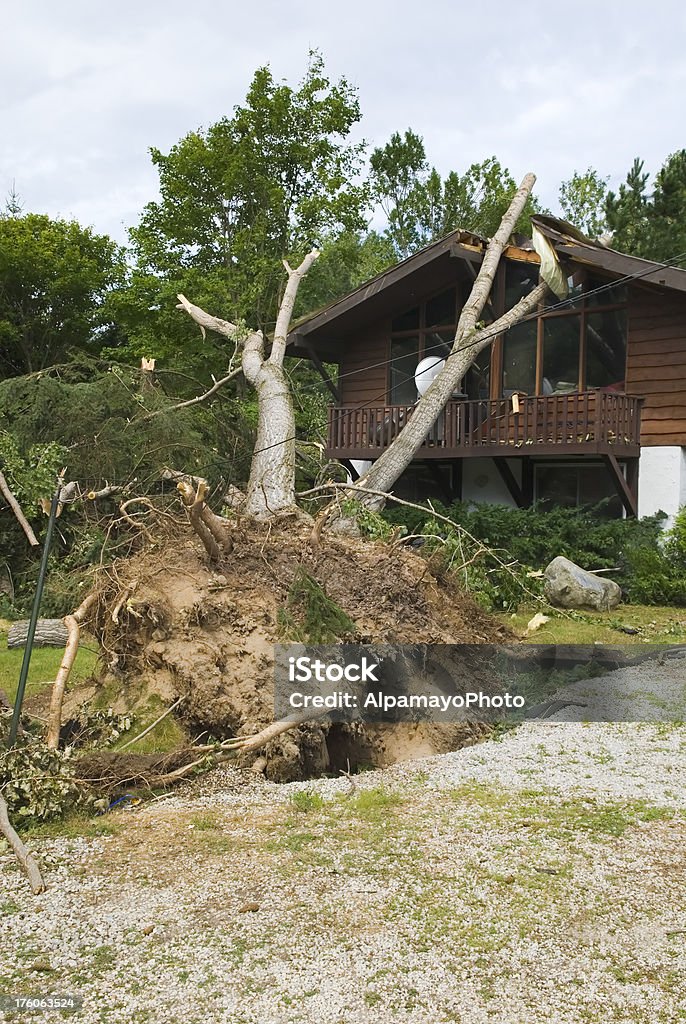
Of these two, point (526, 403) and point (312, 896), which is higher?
point (526, 403)

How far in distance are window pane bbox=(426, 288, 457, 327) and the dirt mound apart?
1133 centimetres

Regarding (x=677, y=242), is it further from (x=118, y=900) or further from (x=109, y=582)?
(x=118, y=900)

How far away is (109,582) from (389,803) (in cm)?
288

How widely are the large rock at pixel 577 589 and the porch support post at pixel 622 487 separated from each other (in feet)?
7.09

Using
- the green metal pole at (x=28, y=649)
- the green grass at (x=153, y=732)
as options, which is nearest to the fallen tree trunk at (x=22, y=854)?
the green metal pole at (x=28, y=649)

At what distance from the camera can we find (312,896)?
407cm

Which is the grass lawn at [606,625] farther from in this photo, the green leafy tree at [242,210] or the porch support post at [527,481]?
the green leafy tree at [242,210]

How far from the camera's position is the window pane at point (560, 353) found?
53.6ft

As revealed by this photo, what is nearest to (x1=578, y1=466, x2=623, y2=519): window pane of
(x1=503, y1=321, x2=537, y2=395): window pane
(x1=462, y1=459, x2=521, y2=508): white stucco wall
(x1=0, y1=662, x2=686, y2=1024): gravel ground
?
(x1=462, y1=459, x2=521, y2=508): white stucco wall

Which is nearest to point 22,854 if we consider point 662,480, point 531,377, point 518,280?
point 662,480

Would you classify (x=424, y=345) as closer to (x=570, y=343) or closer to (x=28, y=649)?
(x=570, y=343)

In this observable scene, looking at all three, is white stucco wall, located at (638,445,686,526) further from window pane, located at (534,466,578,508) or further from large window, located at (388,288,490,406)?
large window, located at (388,288,490,406)

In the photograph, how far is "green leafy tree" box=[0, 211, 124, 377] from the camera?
2286 centimetres

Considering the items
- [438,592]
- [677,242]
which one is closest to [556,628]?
[438,592]
